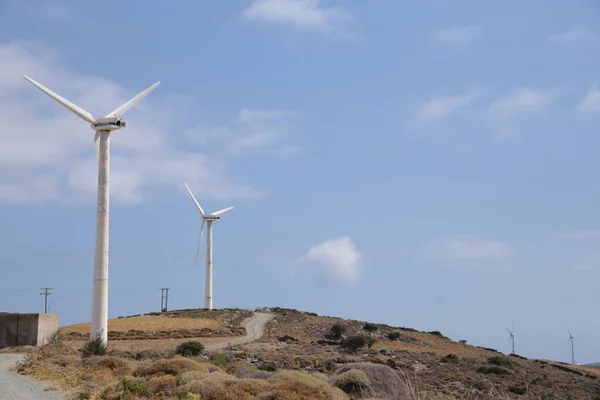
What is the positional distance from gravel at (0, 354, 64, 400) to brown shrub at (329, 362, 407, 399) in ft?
29.1

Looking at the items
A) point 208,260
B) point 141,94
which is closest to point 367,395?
point 141,94

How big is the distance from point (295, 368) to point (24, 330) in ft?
55.4

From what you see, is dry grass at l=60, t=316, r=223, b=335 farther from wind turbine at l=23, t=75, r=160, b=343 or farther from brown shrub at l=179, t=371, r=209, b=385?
brown shrub at l=179, t=371, r=209, b=385

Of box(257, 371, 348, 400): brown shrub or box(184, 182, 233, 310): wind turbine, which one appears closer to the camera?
box(257, 371, 348, 400): brown shrub

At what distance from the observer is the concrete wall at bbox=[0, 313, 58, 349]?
44.1 m

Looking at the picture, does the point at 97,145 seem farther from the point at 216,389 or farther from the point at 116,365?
the point at 216,389

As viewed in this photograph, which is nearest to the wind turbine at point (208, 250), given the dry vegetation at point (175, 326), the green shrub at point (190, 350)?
the dry vegetation at point (175, 326)

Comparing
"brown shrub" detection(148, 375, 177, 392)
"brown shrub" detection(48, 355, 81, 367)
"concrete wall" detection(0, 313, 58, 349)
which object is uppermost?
"concrete wall" detection(0, 313, 58, 349)

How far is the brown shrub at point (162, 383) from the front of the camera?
22078mm

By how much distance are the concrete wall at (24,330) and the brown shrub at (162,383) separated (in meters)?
24.1

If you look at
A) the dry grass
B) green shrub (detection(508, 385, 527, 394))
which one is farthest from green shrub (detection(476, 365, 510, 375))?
the dry grass

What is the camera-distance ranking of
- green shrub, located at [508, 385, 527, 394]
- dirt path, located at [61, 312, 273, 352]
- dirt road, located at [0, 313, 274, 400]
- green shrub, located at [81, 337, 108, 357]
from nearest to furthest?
dirt road, located at [0, 313, 274, 400]
green shrub, located at [81, 337, 108, 357]
green shrub, located at [508, 385, 527, 394]
dirt path, located at [61, 312, 273, 352]

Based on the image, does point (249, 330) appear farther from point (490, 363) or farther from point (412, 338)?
point (490, 363)

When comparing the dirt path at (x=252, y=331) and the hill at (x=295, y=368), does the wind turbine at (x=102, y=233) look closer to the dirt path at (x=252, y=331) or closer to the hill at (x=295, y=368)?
the hill at (x=295, y=368)
